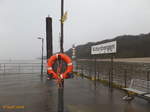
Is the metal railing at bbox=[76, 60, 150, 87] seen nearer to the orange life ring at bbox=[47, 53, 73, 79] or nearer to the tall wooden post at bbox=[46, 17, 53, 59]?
the tall wooden post at bbox=[46, 17, 53, 59]

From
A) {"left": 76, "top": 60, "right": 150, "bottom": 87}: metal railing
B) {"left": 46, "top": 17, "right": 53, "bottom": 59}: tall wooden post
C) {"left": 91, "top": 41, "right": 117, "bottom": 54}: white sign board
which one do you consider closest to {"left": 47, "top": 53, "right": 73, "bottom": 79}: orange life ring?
{"left": 91, "top": 41, "right": 117, "bottom": 54}: white sign board

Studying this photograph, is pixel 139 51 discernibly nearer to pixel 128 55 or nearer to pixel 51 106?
pixel 128 55

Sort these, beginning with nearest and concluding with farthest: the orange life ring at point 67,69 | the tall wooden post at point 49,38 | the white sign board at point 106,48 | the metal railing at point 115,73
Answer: the orange life ring at point 67,69 → the white sign board at point 106,48 → the metal railing at point 115,73 → the tall wooden post at point 49,38

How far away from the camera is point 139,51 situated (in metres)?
92.9

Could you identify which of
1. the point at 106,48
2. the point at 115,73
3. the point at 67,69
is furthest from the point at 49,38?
the point at 115,73

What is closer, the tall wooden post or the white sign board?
the white sign board

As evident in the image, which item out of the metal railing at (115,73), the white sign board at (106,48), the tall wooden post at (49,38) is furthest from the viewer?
the tall wooden post at (49,38)

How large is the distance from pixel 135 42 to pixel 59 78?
3830 inches

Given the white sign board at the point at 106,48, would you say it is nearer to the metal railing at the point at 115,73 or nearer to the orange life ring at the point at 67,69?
the metal railing at the point at 115,73

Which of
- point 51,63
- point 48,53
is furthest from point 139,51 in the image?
point 51,63

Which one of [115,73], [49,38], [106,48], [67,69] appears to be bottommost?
[115,73]

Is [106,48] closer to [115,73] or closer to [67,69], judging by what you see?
[67,69]

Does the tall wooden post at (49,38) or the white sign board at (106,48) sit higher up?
the tall wooden post at (49,38)

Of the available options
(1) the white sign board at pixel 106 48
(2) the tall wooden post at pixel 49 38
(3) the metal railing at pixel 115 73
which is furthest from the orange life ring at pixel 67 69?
(2) the tall wooden post at pixel 49 38
